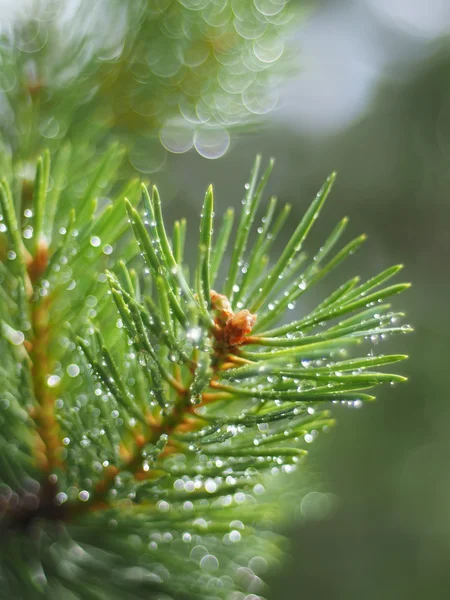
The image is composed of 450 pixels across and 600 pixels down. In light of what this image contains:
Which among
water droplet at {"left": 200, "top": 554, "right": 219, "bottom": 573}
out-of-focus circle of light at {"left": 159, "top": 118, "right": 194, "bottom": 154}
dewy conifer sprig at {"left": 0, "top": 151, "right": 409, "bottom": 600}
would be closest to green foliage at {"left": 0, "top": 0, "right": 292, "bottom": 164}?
out-of-focus circle of light at {"left": 159, "top": 118, "right": 194, "bottom": 154}

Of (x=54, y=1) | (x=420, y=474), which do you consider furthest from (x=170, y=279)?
(x=420, y=474)

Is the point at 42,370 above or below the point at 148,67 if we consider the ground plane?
below

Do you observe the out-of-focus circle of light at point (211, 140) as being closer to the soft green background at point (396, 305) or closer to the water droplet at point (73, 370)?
the soft green background at point (396, 305)

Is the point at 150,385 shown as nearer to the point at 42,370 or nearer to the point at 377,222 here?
the point at 42,370

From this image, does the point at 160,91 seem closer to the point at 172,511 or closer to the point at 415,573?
the point at 172,511

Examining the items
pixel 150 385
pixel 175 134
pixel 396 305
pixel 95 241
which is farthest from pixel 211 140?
pixel 396 305

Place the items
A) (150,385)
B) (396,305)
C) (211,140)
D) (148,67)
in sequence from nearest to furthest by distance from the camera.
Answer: (150,385), (148,67), (211,140), (396,305)
